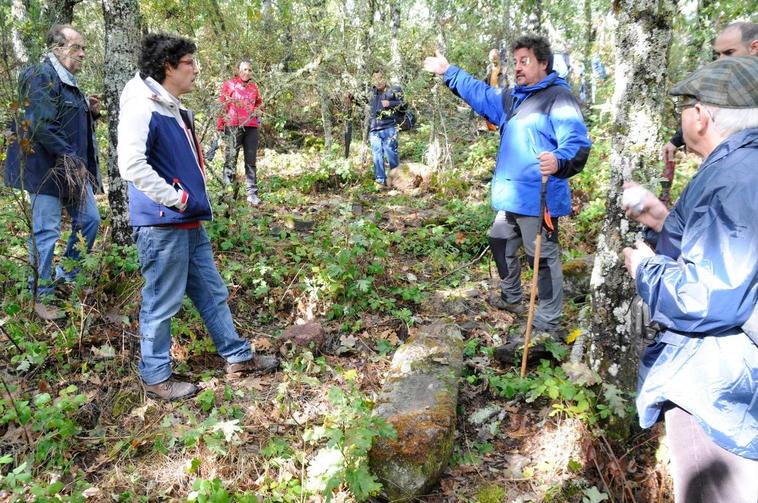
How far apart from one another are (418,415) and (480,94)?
9.86ft

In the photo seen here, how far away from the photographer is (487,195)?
8.40 meters

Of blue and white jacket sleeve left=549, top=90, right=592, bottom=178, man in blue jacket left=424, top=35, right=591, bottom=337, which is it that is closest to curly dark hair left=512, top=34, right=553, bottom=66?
man in blue jacket left=424, top=35, right=591, bottom=337

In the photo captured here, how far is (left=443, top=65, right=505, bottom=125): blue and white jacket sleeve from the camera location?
4509 millimetres

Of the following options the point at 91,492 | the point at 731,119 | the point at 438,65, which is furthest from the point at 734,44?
the point at 91,492

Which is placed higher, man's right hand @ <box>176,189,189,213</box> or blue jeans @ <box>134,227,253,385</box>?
man's right hand @ <box>176,189,189,213</box>

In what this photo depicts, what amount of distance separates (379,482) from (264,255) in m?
3.57

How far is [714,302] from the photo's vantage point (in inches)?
67.3

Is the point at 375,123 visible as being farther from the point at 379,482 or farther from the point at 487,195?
the point at 379,482

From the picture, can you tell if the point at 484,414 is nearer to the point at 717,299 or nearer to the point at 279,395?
the point at 279,395

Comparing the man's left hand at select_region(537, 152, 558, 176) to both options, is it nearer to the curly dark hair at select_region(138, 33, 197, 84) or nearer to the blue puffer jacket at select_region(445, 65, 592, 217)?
the blue puffer jacket at select_region(445, 65, 592, 217)

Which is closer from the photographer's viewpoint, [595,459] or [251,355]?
[595,459]

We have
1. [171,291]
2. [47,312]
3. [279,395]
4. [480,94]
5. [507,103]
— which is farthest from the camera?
[480,94]

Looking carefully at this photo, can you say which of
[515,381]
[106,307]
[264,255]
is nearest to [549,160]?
[515,381]

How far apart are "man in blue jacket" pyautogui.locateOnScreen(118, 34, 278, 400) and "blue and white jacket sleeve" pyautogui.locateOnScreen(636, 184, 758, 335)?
2877 mm
